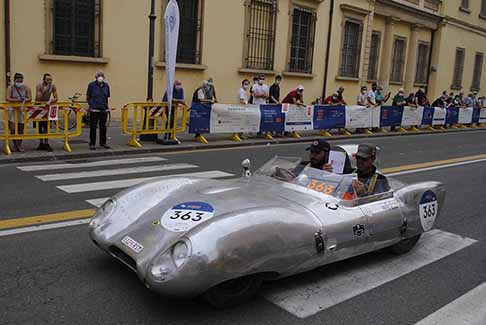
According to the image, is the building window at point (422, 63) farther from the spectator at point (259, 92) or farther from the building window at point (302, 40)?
the spectator at point (259, 92)

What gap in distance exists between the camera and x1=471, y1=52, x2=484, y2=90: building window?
122 feet

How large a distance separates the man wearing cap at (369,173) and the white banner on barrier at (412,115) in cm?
1628

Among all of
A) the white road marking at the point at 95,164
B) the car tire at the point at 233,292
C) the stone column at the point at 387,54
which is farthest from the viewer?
the stone column at the point at 387,54

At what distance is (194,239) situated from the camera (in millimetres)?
3615

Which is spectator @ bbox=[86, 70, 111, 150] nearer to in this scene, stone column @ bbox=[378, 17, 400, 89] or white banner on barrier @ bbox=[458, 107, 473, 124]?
white banner on barrier @ bbox=[458, 107, 473, 124]

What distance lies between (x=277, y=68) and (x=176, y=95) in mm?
7585

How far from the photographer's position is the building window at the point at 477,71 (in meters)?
37.1

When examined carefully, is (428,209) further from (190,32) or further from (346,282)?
(190,32)

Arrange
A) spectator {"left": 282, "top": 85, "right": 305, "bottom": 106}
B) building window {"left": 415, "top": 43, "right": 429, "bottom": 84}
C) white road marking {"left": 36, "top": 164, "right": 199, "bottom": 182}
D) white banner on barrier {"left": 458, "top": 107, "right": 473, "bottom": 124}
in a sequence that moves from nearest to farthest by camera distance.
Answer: white road marking {"left": 36, "top": 164, "right": 199, "bottom": 182}, spectator {"left": 282, "top": 85, "right": 305, "bottom": 106}, white banner on barrier {"left": 458, "top": 107, "right": 473, "bottom": 124}, building window {"left": 415, "top": 43, "right": 429, "bottom": 84}

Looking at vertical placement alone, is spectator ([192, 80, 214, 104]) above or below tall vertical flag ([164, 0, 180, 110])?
below

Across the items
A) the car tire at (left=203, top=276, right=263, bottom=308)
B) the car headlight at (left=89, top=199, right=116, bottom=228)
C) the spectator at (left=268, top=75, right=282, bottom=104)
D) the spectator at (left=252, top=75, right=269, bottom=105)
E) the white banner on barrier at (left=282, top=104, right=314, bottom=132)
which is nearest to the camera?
the car tire at (left=203, top=276, right=263, bottom=308)

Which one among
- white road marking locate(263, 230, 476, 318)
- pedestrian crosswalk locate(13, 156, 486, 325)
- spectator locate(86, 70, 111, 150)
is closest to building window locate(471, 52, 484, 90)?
spectator locate(86, 70, 111, 150)

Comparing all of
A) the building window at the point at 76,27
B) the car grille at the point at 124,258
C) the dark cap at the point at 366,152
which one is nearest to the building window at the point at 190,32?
the building window at the point at 76,27

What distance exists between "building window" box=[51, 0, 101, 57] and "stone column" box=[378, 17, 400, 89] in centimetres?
1750
